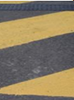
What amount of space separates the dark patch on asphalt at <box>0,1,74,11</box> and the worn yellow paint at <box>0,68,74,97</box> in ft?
13.7

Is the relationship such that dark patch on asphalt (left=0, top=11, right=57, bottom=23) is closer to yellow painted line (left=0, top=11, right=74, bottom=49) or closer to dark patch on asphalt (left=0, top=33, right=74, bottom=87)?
yellow painted line (left=0, top=11, right=74, bottom=49)

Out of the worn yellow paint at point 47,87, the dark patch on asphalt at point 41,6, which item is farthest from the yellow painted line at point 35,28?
the worn yellow paint at point 47,87

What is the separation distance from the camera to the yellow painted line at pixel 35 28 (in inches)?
290

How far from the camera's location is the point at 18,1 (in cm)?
1010

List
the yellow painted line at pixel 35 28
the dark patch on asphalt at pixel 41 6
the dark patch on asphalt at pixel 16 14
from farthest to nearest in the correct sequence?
the dark patch on asphalt at pixel 41 6
the dark patch on asphalt at pixel 16 14
the yellow painted line at pixel 35 28

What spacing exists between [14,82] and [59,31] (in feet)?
9.25

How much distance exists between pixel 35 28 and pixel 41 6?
188 centimetres

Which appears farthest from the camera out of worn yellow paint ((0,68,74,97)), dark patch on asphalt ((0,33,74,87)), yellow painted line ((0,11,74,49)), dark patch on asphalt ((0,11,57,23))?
dark patch on asphalt ((0,11,57,23))

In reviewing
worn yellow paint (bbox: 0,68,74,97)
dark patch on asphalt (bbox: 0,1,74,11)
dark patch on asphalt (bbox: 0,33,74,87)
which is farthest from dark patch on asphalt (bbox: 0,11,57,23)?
worn yellow paint (bbox: 0,68,74,97)

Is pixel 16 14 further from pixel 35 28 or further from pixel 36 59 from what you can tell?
pixel 36 59

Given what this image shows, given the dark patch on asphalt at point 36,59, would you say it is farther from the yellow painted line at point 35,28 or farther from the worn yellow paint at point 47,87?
the yellow painted line at point 35,28

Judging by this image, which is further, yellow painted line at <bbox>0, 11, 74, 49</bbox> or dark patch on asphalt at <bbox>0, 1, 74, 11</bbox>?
dark patch on asphalt at <bbox>0, 1, 74, 11</bbox>

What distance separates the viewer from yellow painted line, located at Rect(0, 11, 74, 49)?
7.36 meters

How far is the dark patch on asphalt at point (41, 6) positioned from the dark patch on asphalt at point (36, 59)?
2339 millimetres
